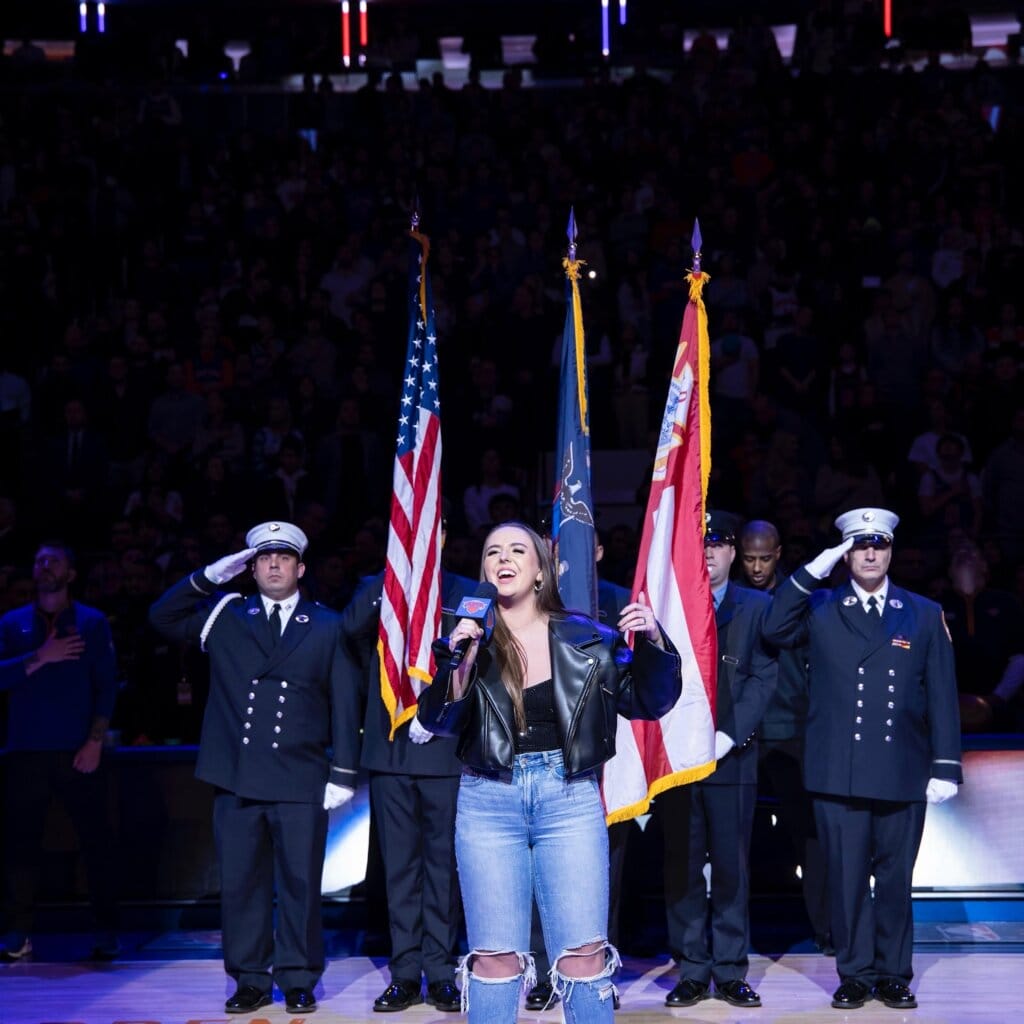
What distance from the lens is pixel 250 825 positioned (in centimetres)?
689

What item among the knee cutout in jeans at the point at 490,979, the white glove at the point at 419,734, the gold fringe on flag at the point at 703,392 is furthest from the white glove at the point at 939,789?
the knee cutout in jeans at the point at 490,979

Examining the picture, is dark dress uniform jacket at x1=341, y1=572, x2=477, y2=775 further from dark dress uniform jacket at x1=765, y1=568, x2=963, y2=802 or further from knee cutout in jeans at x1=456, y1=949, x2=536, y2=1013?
knee cutout in jeans at x1=456, y1=949, x2=536, y2=1013

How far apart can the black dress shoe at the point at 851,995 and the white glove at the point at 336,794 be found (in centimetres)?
216

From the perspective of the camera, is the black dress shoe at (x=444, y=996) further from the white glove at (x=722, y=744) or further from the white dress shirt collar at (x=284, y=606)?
the white dress shirt collar at (x=284, y=606)

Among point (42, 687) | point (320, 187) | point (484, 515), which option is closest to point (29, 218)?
point (320, 187)

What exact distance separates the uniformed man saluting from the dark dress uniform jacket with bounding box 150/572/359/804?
1.88 metres

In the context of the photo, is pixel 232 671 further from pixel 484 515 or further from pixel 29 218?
pixel 29 218

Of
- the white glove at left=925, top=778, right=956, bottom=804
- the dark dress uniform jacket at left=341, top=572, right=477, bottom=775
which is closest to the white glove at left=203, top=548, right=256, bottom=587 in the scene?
the dark dress uniform jacket at left=341, top=572, right=477, bottom=775

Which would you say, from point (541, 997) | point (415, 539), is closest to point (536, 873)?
point (541, 997)

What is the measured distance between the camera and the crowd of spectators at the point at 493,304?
35.6ft

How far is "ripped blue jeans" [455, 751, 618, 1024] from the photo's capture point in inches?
184

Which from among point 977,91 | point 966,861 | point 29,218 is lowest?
point 966,861

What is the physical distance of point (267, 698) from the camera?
22.9 ft

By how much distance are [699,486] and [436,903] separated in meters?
2.09
